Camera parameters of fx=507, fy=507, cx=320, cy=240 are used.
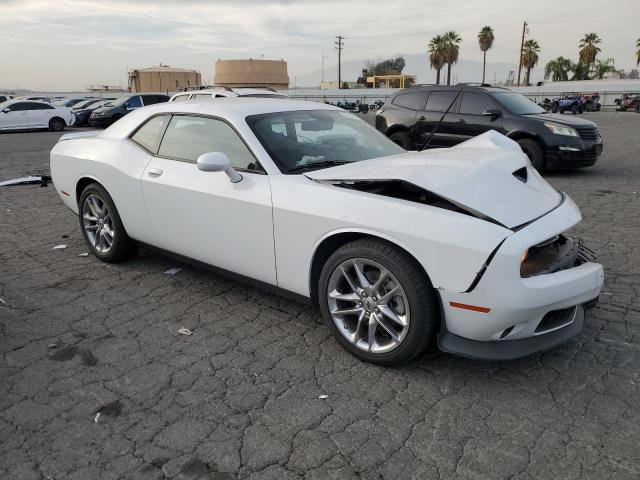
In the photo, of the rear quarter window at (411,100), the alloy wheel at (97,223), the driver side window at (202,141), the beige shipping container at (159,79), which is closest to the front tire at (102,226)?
the alloy wheel at (97,223)

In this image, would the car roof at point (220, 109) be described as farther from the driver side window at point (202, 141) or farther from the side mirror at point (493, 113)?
the side mirror at point (493, 113)

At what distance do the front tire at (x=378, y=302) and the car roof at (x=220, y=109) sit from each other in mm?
1458

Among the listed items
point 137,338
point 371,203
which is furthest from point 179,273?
point 371,203

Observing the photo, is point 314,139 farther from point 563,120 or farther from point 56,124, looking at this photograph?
point 56,124

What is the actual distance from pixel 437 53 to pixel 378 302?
74540 mm

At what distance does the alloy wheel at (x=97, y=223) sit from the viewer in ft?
15.5

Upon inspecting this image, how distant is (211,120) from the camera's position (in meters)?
3.87

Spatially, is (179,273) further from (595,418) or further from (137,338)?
(595,418)

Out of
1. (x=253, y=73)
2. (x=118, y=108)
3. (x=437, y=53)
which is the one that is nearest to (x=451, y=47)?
(x=437, y=53)

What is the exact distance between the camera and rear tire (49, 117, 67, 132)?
22.7 meters

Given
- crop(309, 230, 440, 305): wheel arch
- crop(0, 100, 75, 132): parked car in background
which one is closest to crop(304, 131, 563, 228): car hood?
crop(309, 230, 440, 305): wheel arch

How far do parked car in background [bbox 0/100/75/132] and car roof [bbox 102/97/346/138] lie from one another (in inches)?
820

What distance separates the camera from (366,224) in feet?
9.32

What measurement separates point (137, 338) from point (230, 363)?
2.47ft
